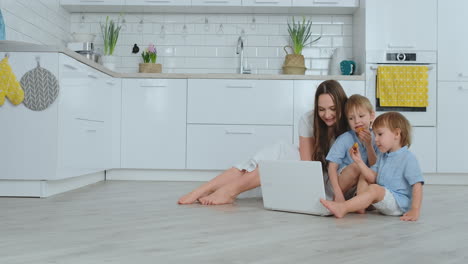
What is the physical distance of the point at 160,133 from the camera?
4.65m

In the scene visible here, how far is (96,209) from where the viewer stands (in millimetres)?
2725

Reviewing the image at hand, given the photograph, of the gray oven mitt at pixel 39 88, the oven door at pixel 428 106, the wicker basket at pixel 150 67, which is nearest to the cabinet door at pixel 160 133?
the wicker basket at pixel 150 67

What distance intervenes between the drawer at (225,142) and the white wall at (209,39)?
2.85ft

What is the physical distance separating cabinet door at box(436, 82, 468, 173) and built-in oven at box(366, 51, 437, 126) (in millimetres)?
70

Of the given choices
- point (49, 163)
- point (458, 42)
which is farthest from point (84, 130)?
point (458, 42)

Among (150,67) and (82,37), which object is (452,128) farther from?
(82,37)

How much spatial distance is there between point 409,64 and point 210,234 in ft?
10.5

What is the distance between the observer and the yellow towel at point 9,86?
3143mm

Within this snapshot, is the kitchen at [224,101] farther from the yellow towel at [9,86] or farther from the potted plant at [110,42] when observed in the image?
the yellow towel at [9,86]

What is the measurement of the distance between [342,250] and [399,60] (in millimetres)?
3225

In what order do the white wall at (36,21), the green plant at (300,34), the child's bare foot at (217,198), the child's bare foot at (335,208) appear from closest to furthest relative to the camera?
the child's bare foot at (335,208), the child's bare foot at (217,198), the white wall at (36,21), the green plant at (300,34)

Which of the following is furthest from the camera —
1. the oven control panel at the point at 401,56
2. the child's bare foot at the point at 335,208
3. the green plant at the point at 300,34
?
the green plant at the point at 300,34

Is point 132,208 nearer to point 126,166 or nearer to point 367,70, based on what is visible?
point 126,166

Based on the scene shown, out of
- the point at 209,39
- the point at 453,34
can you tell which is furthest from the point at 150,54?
the point at 453,34
